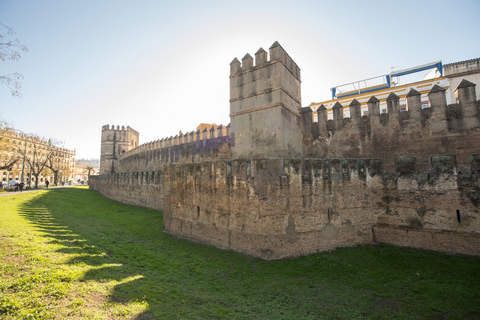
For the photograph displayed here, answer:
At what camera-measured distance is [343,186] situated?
325 inches

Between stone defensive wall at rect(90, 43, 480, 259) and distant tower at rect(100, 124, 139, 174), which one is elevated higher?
distant tower at rect(100, 124, 139, 174)

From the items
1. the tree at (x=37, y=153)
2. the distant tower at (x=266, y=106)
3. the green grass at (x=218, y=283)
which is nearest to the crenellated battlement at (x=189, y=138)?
the distant tower at (x=266, y=106)

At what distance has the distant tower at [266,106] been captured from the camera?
31.5 ft

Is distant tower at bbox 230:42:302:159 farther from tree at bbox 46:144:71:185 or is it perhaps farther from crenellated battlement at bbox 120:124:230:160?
tree at bbox 46:144:71:185

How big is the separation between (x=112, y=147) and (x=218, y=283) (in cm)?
3890

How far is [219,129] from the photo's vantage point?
47.7 ft

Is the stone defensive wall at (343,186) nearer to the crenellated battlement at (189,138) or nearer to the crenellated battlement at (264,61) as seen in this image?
the crenellated battlement at (264,61)

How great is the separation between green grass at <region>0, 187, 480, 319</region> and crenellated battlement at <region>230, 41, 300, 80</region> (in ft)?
26.4

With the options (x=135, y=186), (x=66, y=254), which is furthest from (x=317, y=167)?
(x=135, y=186)

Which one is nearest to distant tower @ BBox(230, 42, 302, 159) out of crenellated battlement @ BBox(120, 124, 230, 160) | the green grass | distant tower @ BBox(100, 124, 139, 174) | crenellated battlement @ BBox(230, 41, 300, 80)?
crenellated battlement @ BBox(230, 41, 300, 80)

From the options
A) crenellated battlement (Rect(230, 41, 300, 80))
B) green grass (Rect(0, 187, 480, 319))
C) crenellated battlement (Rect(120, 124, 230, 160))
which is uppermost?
crenellated battlement (Rect(230, 41, 300, 80))

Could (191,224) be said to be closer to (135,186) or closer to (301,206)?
(301,206)

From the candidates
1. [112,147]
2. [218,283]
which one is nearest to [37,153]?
[112,147]

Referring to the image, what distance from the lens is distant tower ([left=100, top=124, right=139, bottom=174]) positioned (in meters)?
37.9
